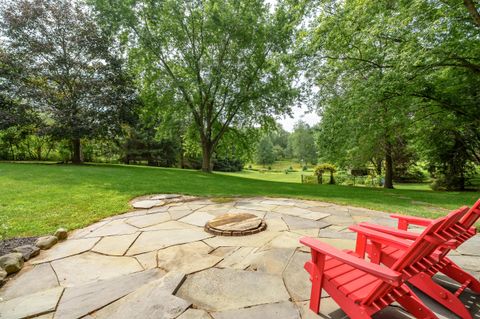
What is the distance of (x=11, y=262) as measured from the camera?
2.69 m

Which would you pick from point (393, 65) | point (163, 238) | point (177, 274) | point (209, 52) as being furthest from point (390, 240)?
point (209, 52)

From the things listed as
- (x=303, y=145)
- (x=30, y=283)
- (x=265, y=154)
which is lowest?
(x=30, y=283)

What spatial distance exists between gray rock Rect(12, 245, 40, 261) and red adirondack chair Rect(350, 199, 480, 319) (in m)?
3.91

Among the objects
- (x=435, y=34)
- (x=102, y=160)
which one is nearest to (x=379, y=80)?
(x=435, y=34)

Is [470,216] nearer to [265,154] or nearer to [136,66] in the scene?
[136,66]

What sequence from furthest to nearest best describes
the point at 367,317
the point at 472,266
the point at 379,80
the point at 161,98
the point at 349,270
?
the point at 161,98, the point at 379,80, the point at 472,266, the point at 349,270, the point at 367,317

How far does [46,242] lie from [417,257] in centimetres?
433

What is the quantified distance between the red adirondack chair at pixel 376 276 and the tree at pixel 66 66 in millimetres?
17533

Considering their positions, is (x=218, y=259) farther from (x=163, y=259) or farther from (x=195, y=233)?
(x=195, y=233)

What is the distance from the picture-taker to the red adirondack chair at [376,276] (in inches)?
59.9

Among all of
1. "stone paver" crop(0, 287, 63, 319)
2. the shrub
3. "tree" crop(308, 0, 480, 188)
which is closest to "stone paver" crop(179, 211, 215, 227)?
"stone paver" crop(0, 287, 63, 319)

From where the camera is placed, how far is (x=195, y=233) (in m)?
3.81

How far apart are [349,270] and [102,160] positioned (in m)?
26.4

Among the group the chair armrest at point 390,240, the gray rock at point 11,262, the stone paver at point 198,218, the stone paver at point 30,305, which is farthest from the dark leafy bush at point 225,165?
the chair armrest at point 390,240
